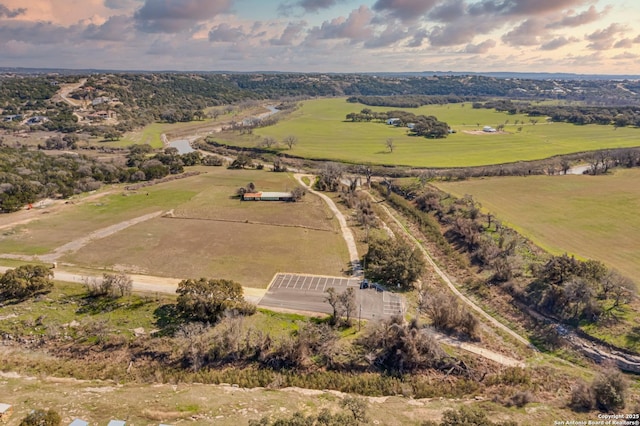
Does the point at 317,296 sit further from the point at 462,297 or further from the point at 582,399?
the point at 582,399

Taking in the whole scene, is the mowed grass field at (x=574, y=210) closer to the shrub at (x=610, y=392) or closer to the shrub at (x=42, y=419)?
the shrub at (x=610, y=392)

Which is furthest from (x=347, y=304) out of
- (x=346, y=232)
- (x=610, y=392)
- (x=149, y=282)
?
(x=346, y=232)

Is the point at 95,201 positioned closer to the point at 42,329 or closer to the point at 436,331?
the point at 42,329

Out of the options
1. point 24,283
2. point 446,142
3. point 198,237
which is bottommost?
point 24,283

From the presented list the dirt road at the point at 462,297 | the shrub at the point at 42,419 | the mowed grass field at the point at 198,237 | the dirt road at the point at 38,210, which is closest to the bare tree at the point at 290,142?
the mowed grass field at the point at 198,237

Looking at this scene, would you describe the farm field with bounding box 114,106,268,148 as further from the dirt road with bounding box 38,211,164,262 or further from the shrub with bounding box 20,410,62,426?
the shrub with bounding box 20,410,62,426

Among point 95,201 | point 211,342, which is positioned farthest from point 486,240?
point 95,201

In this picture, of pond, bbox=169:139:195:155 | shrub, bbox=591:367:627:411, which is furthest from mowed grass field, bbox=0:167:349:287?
pond, bbox=169:139:195:155
